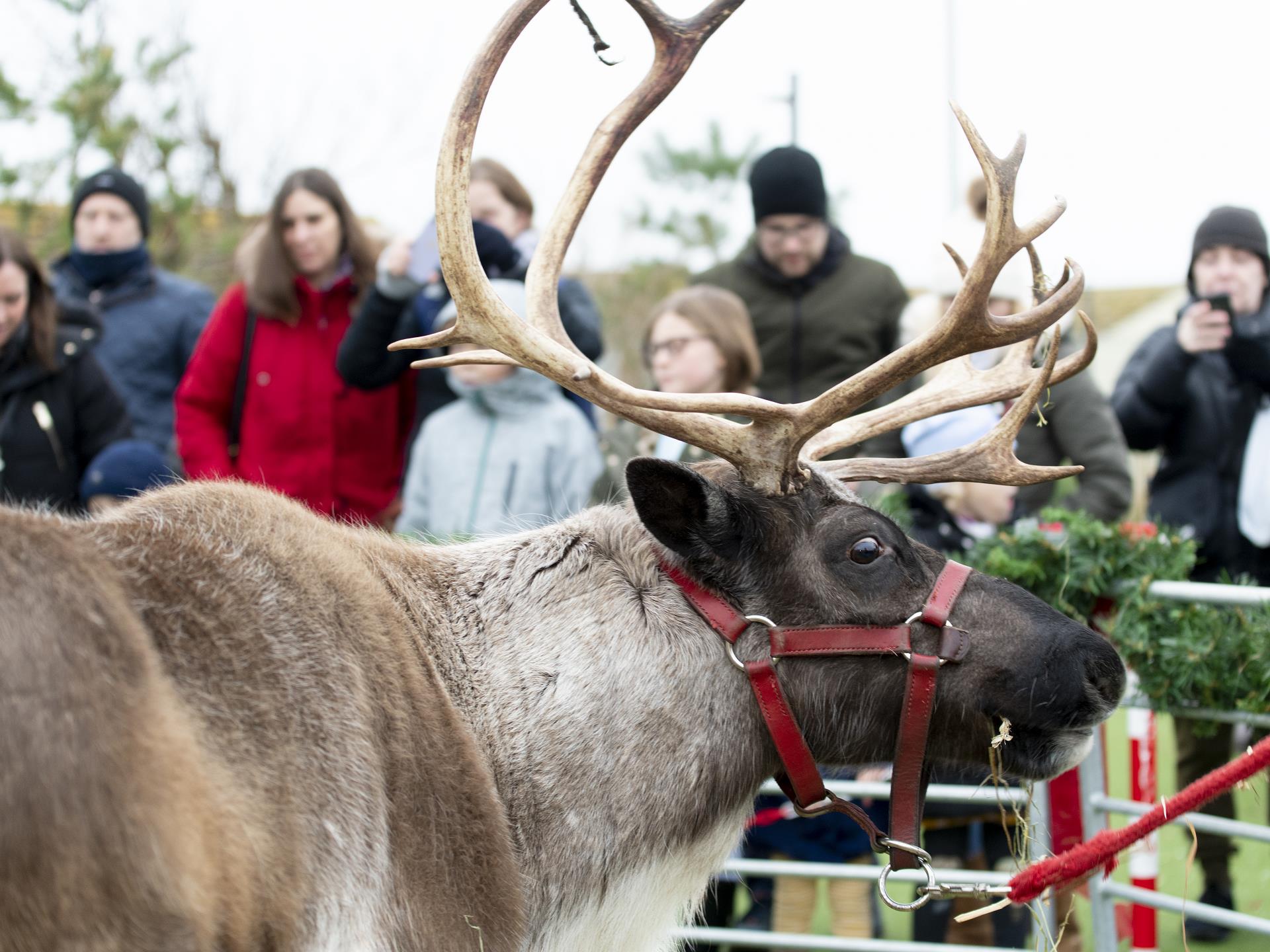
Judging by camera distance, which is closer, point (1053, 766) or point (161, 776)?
point (161, 776)

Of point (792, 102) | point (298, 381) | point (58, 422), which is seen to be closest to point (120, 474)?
point (58, 422)

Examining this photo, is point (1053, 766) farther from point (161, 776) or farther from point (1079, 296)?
point (161, 776)

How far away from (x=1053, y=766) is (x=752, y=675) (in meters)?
0.84

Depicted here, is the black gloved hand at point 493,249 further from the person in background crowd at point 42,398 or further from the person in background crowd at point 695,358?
the person in background crowd at point 42,398

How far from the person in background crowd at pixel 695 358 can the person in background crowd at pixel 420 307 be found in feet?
1.16

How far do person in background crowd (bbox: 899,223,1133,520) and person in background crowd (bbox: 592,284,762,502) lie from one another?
2.35 ft

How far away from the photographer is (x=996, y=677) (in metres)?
3.19

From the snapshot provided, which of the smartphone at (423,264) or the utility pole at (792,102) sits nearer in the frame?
the smartphone at (423,264)

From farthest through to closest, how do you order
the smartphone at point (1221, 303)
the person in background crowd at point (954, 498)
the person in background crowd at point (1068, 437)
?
the smartphone at point (1221, 303) → the person in background crowd at point (1068, 437) → the person in background crowd at point (954, 498)

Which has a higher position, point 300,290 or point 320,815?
point 300,290

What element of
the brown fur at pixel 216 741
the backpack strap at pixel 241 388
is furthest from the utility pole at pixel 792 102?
the brown fur at pixel 216 741

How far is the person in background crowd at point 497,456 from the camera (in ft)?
16.9

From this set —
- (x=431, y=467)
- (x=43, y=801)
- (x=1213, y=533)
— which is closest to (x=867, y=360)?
(x=1213, y=533)

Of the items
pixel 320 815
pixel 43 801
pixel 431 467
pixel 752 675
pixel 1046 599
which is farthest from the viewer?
pixel 431 467
